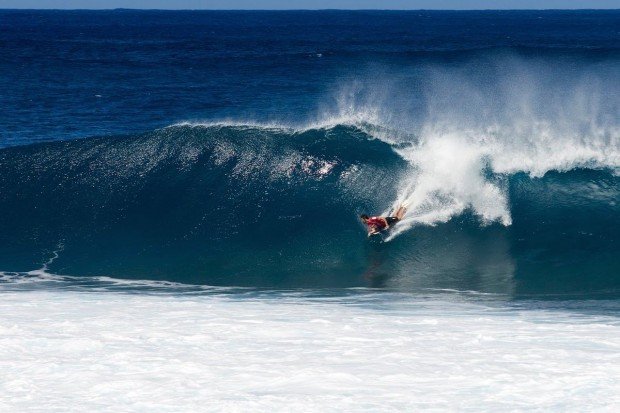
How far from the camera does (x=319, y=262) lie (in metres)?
13.8

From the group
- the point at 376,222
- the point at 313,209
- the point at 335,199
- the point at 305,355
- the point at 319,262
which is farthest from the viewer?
the point at 335,199

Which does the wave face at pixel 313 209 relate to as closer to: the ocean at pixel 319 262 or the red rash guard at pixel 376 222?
the ocean at pixel 319 262

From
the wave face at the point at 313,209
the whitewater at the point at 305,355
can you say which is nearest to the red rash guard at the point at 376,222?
the wave face at the point at 313,209

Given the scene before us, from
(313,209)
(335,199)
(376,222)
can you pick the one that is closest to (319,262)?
(376,222)

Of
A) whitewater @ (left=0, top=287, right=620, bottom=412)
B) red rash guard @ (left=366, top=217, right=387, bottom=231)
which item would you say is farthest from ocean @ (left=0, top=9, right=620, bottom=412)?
red rash guard @ (left=366, top=217, right=387, bottom=231)

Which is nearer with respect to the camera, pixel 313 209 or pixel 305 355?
pixel 305 355

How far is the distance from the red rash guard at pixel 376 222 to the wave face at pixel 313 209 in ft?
0.69

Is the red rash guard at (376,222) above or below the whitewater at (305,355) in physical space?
above

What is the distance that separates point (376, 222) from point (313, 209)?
1881 mm

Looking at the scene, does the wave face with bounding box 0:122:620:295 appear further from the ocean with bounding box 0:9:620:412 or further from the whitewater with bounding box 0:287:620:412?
the whitewater with bounding box 0:287:620:412

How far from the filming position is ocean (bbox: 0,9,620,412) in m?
8.15

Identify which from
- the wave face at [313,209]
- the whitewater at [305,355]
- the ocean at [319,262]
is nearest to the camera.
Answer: the whitewater at [305,355]

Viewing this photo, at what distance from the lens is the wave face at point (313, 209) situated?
13422mm

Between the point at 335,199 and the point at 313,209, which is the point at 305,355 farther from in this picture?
the point at 335,199
